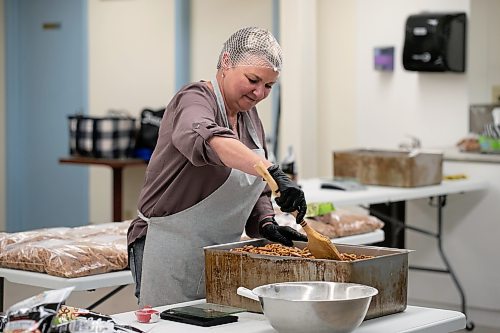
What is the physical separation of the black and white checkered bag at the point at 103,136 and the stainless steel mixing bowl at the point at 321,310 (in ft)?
18.0

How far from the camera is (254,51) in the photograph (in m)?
2.84

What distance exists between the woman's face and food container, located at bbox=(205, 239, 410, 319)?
17.5 inches

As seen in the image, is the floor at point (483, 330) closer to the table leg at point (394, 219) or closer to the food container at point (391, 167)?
the table leg at point (394, 219)

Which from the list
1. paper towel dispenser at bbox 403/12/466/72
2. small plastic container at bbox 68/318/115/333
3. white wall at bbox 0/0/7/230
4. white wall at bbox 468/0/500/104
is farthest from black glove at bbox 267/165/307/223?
white wall at bbox 0/0/7/230

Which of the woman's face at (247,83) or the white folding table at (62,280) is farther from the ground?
the woman's face at (247,83)

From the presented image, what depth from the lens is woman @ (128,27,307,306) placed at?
284 centimetres

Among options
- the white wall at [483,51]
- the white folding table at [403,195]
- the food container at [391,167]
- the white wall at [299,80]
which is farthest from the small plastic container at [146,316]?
the white wall at [299,80]

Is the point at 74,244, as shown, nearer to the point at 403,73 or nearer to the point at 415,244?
the point at 415,244

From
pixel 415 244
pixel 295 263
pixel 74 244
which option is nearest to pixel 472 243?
pixel 415 244

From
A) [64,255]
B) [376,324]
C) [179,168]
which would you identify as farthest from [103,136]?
[376,324]

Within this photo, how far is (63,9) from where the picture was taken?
874 centimetres

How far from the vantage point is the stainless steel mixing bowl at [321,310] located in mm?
2277

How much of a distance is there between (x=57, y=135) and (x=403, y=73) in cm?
366

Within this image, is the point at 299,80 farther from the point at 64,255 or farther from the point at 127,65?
the point at 64,255
